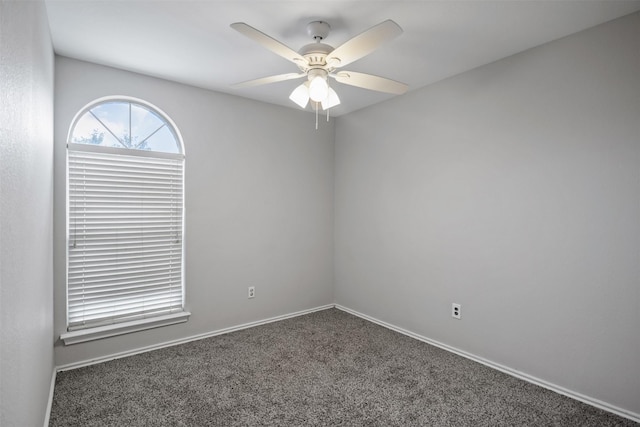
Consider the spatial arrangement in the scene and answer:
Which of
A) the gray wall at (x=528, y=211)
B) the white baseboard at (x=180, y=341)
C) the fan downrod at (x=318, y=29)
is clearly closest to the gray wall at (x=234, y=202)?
the white baseboard at (x=180, y=341)

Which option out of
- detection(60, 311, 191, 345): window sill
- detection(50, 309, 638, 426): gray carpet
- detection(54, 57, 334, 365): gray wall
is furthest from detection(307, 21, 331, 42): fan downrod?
detection(60, 311, 191, 345): window sill

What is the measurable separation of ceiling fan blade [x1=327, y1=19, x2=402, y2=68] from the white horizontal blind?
1921mm

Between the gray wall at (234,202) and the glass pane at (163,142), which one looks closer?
the gray wall at (234,202)

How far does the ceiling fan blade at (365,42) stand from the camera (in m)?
1.62

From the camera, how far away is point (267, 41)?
1.81 metres

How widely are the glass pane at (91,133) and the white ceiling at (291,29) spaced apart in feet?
1.55

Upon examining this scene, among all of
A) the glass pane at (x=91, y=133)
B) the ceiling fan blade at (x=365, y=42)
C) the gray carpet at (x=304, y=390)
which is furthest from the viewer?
the glass pane at (x=91, y=133)

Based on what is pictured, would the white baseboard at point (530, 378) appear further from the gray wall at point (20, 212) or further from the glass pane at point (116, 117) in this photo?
the glass pane at point (116, 117)

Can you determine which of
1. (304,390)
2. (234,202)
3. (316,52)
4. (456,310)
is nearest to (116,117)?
(234,202)

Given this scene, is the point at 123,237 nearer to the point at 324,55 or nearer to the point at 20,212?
the point at 20,212

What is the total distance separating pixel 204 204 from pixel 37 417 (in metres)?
2.00

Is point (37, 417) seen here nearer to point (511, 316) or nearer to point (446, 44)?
point (511, 316)

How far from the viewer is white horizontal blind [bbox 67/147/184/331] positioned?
2740 mm

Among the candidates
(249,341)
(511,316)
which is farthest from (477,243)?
(249,341)
